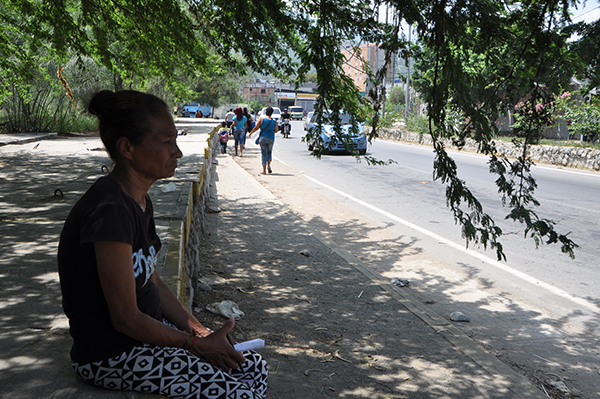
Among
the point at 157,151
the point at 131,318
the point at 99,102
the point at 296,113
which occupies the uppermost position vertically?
the point at 296,113

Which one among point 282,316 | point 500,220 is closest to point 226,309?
point 282,316

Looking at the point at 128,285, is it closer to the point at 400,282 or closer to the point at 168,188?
the point at 400,282

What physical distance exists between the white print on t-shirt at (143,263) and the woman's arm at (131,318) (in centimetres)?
11

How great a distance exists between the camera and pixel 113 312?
191 cm

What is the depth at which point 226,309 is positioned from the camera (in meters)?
4.70

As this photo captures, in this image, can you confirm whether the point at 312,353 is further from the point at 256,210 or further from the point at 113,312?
the point at 256,210

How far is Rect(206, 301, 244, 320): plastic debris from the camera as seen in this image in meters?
4.64

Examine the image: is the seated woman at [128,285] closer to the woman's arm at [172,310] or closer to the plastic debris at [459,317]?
the woman's arm at [172,310]

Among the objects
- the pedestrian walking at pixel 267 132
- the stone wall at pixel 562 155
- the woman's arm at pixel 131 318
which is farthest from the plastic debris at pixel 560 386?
the stone wall at pixel 562 155

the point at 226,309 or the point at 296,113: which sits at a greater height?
the point at 296,113

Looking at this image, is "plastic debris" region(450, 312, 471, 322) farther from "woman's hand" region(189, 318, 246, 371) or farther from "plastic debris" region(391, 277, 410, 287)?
"woman's hand" region(189, 318, 246, 371)

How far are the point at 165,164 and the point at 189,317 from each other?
29.4 inches

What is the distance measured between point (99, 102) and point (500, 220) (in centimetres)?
786


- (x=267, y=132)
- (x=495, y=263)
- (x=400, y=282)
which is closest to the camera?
(x=400, y=282)
